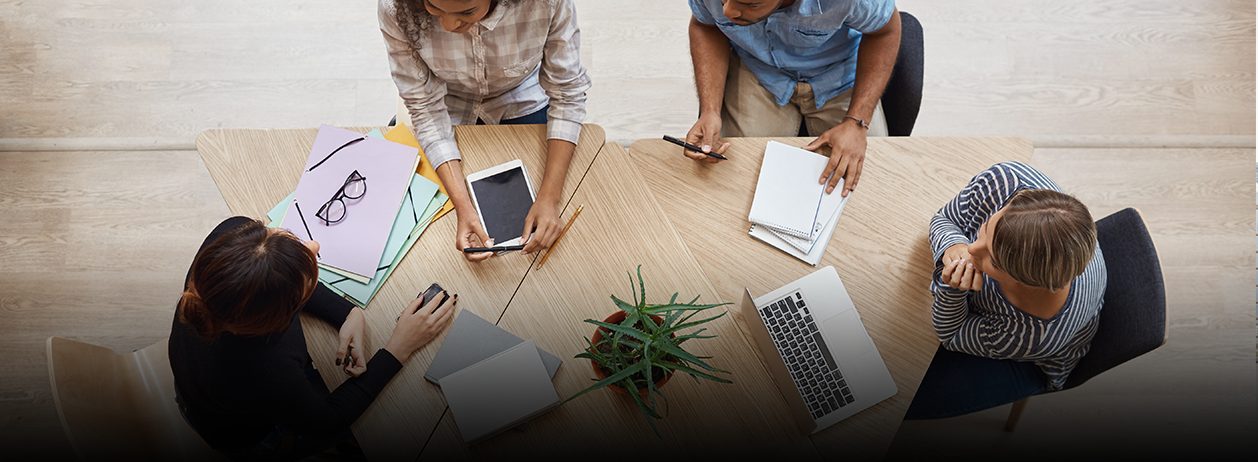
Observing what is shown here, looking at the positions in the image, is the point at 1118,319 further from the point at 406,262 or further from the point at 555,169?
the point at 406,262

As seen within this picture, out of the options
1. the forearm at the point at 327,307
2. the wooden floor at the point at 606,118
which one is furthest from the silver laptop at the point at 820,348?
the wooden floor at the point at 606,118

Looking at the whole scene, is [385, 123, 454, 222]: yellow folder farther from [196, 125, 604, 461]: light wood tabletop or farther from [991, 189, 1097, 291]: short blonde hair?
[991, 189, 1097, 291]: short blonde hair

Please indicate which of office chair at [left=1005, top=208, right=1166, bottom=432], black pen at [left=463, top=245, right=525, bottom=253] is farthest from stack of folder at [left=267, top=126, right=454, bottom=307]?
office chair at [left=1005, top=208, right=1166, bottom=432]

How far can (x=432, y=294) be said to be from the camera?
1584mm

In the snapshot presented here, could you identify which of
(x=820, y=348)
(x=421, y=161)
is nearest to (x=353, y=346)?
(x=421, y=161)

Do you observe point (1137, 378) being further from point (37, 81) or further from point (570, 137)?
point (37, 81)

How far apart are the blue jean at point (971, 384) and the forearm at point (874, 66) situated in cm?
56

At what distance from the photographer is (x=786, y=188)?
66.2 inches

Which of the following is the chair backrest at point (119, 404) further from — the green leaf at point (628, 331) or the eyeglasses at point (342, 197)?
the green leaf at point (628, 331)

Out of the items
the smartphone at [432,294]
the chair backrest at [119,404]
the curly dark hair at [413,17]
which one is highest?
the curly dark hair at [413,17]

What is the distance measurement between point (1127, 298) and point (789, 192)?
2.17 ft

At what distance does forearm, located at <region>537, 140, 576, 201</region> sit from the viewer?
64.6 inches

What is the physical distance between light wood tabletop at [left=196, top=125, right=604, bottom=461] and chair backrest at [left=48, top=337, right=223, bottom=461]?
380 mm

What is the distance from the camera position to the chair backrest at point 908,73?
6.27 ft
